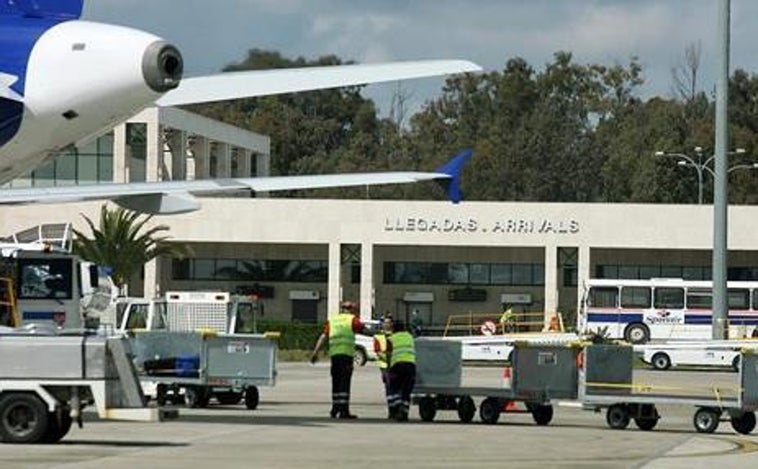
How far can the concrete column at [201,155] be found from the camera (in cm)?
10100

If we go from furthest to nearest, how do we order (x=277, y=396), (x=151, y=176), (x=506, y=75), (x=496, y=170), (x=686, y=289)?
(x=506, y=75) → (x=496, y=170) → (x=151, y=176) → (x=686, y=289) → (x=277, y=396)

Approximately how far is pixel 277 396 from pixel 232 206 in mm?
52302

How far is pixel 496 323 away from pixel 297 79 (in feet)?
196

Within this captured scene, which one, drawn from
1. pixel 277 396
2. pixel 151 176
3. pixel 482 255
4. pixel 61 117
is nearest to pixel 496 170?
pixel 482 255

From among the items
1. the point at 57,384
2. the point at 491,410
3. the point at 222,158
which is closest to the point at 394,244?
the point at 222,158

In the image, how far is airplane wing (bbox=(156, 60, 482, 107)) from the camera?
2769 cm

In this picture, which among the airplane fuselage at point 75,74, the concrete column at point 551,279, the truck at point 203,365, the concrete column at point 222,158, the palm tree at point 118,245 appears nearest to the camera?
the airplane fuselage at point 75,74

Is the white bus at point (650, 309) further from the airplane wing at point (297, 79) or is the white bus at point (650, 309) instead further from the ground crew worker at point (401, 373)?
the airplane wing at point (297, 79)

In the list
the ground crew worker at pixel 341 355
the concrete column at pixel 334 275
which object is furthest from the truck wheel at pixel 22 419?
the concrete column at pixel 334 275

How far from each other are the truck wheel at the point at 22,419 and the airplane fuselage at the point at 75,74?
5673 mm

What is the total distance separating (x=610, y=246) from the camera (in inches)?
3607

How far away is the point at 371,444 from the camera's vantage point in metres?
24.6

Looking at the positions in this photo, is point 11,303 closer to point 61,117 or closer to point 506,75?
point 61,117

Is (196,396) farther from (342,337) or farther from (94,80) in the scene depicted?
(94,80)
